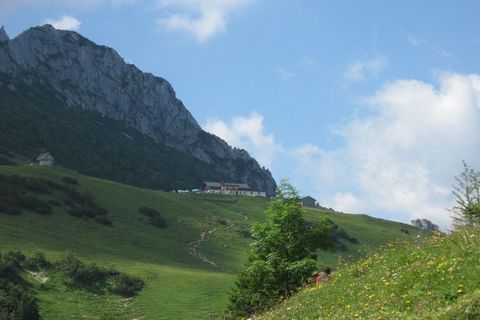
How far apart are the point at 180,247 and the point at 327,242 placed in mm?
53047

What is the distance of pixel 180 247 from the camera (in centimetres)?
8675

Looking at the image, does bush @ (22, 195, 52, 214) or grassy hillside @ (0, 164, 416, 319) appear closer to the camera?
grassy hillside @ (0, 164, 416, 319)

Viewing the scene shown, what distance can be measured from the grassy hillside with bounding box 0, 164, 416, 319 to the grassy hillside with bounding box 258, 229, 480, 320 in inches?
357

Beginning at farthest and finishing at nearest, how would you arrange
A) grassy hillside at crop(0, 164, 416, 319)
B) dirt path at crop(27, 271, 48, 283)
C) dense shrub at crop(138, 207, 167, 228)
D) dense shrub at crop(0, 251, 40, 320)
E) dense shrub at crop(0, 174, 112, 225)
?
dense shrub at crop(138, 207, 167, 228) → dense shrub at crop(0, 174, 112, 225) → dirt path at crop(27, 271, 48, 283) → grassy hillside at crop(0, 164, 416, 319) → dense shrub at crop(0, 251, 40, 320)

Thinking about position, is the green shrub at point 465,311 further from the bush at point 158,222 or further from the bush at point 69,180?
the bush at point 69,180

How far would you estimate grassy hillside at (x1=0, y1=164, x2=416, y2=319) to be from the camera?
53875 mm

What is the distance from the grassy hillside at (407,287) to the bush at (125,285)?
3940 centimetres

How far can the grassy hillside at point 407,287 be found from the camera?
11.3m

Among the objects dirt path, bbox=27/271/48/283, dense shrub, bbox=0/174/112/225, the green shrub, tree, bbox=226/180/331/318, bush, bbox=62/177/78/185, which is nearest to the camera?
the green shrub

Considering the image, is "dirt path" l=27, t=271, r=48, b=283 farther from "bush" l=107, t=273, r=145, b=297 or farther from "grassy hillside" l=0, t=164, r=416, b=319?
"bush" l=107, t=273, r=145, b=297

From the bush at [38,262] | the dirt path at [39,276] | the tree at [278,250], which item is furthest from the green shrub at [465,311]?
the bush at [38,262]

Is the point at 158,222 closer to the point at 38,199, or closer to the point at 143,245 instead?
the point at 143,245

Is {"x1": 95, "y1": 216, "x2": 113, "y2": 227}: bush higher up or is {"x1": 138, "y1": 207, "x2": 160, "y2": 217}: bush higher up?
{"x1": 138, "y1": 207, "x2": 160, "y2": 217}: bush

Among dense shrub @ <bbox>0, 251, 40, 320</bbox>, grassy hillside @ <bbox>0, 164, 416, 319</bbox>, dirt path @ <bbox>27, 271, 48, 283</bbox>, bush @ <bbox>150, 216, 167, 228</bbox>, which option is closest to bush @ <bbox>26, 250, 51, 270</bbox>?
dirt path @ <bbox>27, 271, 48, 283</bbox>
